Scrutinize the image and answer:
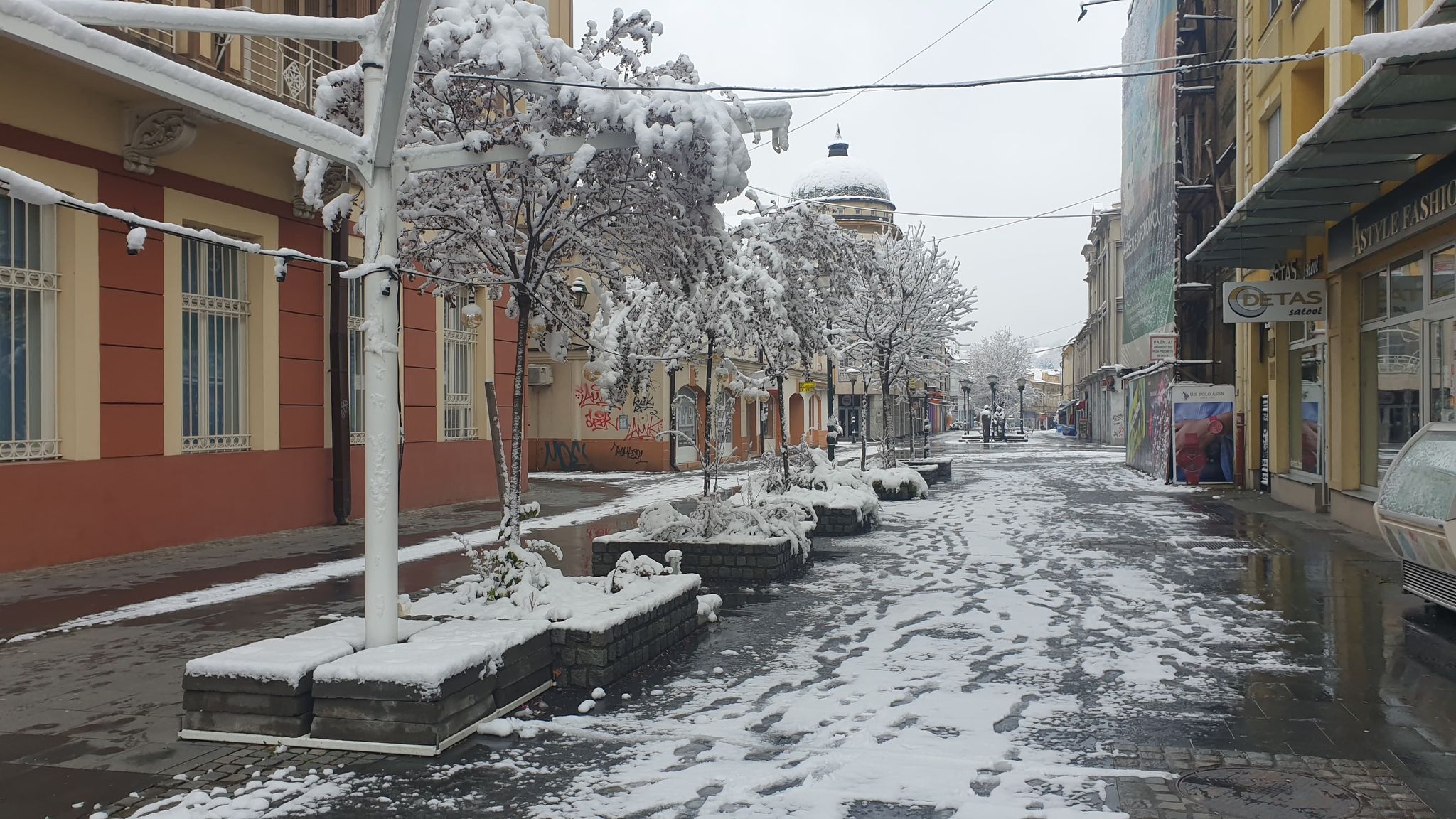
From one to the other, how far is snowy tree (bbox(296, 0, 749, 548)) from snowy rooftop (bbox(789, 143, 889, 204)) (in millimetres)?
60000

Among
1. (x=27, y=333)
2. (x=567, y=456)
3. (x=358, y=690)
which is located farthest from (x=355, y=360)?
(x=567, y=456)

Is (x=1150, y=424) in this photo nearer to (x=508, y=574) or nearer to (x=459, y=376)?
(x=459, y=376)

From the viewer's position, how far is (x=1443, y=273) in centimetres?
1205

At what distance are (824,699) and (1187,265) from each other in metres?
24.4

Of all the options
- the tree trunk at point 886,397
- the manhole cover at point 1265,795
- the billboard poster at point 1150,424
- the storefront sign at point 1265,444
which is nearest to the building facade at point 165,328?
the tree trunk at point 886,397

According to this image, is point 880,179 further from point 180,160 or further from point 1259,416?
point 180,160

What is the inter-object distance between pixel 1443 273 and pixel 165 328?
14954mm

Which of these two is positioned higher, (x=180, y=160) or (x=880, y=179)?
(x=880, y=179)

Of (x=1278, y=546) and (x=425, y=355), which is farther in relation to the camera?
(x=425, y=355)

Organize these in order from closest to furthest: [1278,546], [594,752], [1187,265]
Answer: [594,752] → [1278,546] → [1187,265]

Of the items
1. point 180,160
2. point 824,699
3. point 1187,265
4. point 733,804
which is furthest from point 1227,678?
point 1187,265

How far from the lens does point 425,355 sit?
1794 centimetres

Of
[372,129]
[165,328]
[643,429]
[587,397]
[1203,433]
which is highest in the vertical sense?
[372,129]

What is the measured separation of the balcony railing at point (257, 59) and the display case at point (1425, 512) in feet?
38.9
